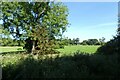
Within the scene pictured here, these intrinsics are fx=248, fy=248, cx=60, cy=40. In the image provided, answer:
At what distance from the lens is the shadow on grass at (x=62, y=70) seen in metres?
7.86

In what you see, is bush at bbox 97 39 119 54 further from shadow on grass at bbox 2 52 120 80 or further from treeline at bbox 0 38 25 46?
treeline at bbox 0 38 25 46

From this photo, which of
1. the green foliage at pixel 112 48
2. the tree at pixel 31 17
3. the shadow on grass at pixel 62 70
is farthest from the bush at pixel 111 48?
the tree at pixel 31 17

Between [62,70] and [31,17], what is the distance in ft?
94.4

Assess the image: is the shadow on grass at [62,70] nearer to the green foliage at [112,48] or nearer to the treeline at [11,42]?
the green foliage at [112,48]

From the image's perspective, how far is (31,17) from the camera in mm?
36250

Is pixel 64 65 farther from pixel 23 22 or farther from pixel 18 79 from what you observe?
pixel 23 22

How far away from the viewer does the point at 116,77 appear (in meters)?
8.02

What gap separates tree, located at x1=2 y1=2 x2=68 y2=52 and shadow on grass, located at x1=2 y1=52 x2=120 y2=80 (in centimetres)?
2642

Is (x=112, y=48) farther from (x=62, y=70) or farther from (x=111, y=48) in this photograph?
→ (x=62, y=70)

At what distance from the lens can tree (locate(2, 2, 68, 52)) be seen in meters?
35.9

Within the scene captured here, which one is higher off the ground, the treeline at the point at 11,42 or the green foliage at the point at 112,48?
the treeline at the point at 11,42

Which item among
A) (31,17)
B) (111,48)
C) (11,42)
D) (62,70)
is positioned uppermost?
(31,17)

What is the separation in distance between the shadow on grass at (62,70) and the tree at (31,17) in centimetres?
2642

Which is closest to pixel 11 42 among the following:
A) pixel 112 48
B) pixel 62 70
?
pixel 112 48
